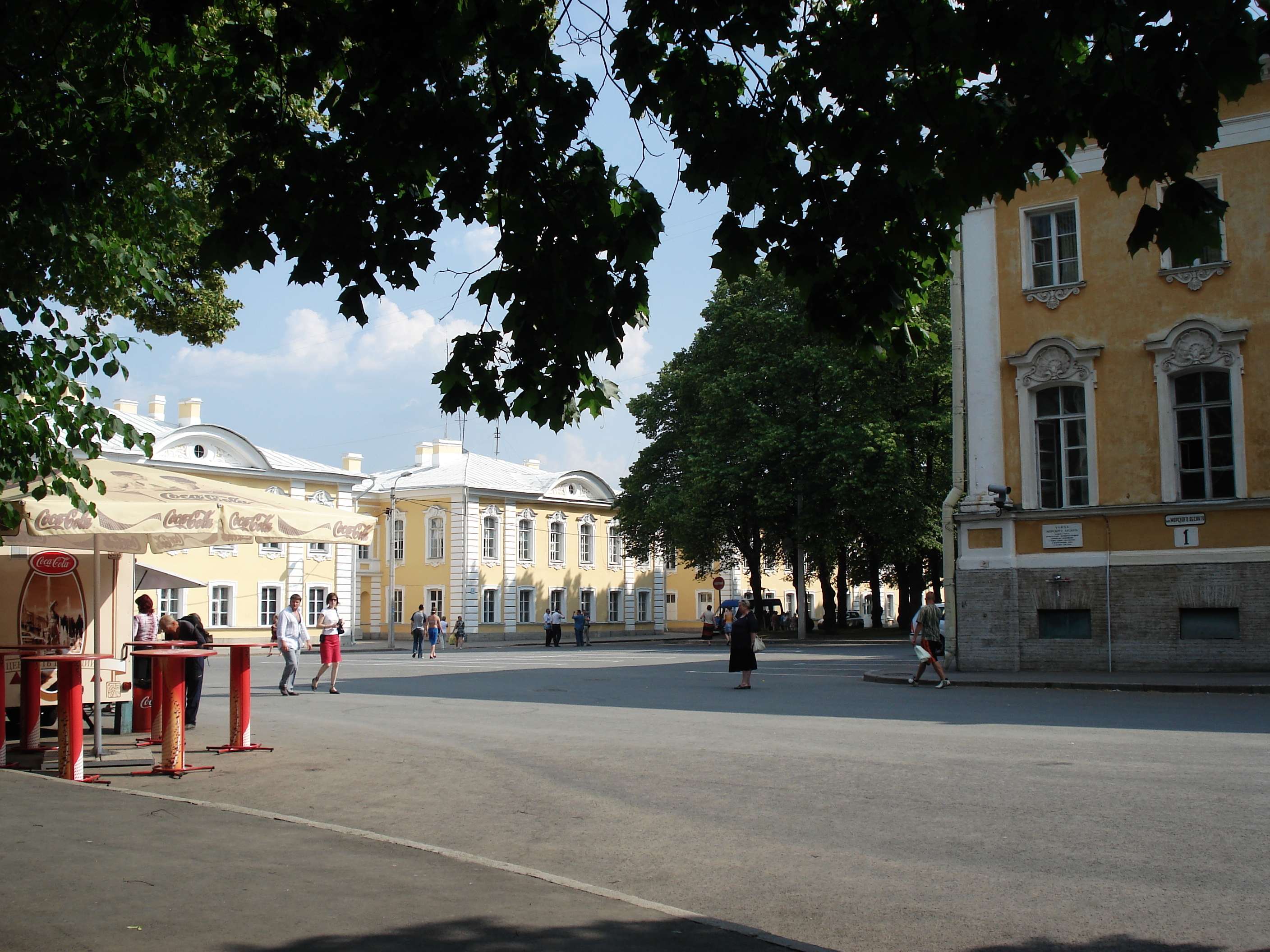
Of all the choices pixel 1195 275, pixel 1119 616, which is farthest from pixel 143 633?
pixel 1195 275

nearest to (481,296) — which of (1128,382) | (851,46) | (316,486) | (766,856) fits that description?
(851,46)

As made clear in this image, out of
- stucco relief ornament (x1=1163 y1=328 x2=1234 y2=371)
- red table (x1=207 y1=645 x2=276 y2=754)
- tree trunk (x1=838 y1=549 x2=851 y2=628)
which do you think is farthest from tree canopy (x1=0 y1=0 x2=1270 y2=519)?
tree trunk (x1=838 y1=549 x2=851 y2=628)

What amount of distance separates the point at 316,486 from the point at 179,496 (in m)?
48.3

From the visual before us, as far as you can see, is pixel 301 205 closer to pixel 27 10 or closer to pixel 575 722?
pixel 27 10

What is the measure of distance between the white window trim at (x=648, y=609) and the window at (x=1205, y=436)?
55.3 metres

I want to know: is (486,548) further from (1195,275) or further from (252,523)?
(252,523)

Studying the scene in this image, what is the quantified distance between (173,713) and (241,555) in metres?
46.4

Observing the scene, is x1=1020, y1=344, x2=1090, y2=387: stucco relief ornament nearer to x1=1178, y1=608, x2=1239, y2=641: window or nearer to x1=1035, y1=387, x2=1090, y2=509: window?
x1=1035, y1=387, x2=1090, y2=509: window

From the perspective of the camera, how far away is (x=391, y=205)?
20.1ft

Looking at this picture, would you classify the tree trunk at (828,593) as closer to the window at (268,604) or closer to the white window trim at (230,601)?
the window at (268,604)

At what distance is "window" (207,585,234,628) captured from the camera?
53.2 m

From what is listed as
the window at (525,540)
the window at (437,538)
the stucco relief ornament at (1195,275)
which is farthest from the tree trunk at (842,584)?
the stucco relief ornament at (1195,275)

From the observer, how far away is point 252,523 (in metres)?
10.8

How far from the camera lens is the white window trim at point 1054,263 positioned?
76.4 ft
